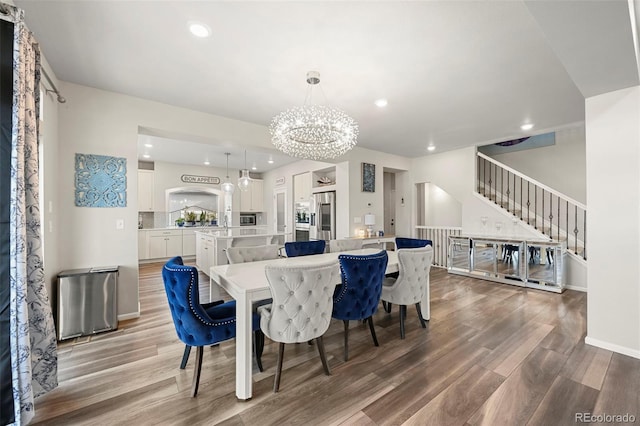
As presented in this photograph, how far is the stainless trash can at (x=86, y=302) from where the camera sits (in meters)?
2.70

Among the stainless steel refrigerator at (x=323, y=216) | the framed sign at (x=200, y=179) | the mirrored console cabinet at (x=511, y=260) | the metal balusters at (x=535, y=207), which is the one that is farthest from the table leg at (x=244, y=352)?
the framed sign at (x=200, y=179)

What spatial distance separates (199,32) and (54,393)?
2.93m

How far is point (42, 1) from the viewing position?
1.82 metres

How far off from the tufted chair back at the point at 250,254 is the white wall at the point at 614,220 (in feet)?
11.0

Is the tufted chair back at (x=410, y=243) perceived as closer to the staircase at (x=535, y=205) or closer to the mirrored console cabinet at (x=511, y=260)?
the mirrored console cabinet at (x=511, y=260)

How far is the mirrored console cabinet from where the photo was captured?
14.2ft

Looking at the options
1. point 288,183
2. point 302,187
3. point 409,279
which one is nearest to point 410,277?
point 409,279

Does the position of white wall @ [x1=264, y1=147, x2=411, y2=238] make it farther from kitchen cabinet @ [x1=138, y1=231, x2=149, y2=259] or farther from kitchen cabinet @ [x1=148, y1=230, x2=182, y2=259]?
kitchen cabinet @ [x1=138, y1=231, x2=149, y2=259]

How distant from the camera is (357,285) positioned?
236cm

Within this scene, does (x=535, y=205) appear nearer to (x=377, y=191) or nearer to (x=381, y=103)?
(x=377, y=191)

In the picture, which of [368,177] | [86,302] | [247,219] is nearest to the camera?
[86,302]

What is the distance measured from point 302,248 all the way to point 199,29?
103 inches

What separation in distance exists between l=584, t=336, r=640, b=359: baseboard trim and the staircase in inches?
103

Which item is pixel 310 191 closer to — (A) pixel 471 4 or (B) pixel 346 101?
(B) pixel 346 101
